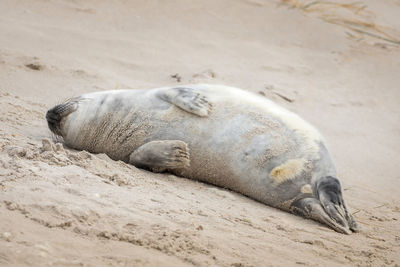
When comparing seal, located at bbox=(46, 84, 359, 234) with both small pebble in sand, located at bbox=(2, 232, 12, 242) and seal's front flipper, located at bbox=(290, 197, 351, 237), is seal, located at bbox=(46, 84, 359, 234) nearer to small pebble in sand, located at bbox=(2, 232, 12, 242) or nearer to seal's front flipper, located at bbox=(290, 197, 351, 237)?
seal's front flipper, located at bbox=(290, 197, 351, 237)

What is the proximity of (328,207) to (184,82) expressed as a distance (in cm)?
335

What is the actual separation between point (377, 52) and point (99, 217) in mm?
7726

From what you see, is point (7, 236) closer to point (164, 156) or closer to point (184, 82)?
point (164, 156)

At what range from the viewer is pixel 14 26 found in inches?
309

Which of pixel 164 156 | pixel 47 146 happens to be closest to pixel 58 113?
pixel 47 146

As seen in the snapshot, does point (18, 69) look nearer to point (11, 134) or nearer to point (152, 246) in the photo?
point (11, 134)

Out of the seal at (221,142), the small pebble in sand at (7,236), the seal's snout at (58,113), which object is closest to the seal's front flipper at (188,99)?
the seal at (221,142)

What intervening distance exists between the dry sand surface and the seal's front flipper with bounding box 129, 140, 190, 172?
9 cm

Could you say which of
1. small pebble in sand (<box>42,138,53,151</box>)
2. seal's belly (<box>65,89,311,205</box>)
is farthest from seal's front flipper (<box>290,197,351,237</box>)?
small pebble in sand (<box>42,138,53,151</box>)

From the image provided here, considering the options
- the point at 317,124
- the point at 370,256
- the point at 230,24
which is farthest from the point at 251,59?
the point at 370,256

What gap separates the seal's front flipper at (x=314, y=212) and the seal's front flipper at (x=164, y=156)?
2.92ft

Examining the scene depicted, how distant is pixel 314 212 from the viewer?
3938mm

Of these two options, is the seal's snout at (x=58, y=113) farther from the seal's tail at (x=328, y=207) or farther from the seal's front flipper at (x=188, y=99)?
the seal's tail at (x=328, y=207)

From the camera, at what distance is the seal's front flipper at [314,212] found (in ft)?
12.5
